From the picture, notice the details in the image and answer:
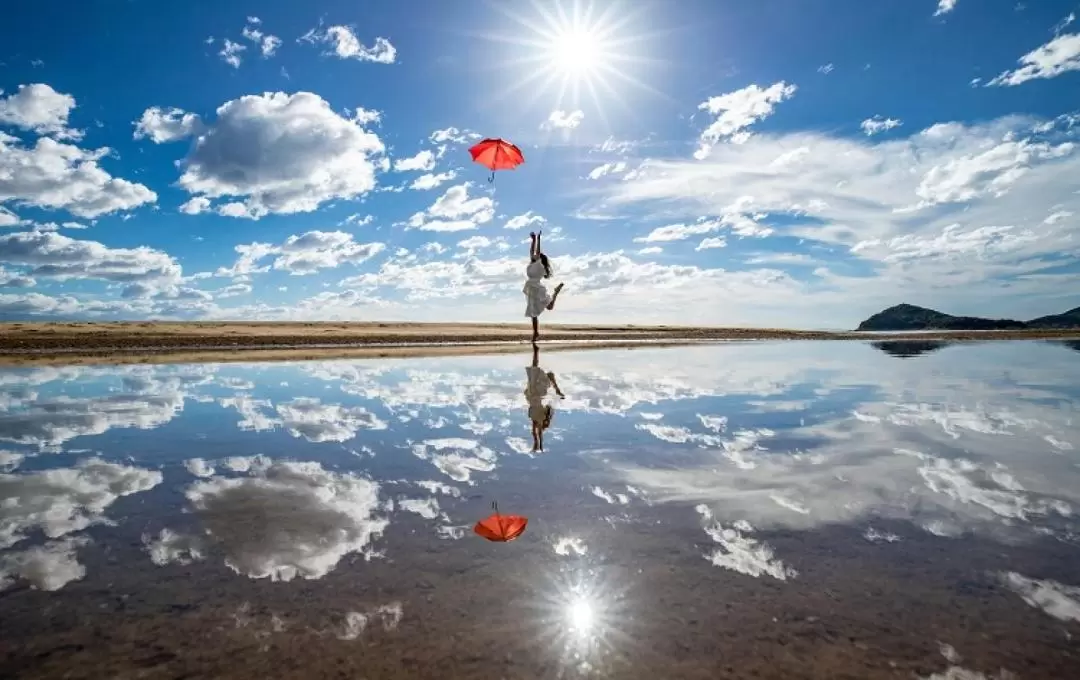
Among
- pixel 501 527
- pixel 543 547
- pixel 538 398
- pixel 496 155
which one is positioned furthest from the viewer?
pixel 496 155

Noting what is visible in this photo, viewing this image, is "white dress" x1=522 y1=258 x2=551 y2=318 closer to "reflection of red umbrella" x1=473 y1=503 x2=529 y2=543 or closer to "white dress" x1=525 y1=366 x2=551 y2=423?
"white dress" x1=525 y1=366 x2=551 y2=423

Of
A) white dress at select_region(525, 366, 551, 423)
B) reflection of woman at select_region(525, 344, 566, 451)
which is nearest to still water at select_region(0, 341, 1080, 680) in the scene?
reflection of woman at select_region(525, 344, 566, 451)

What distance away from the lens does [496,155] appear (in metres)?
21.2

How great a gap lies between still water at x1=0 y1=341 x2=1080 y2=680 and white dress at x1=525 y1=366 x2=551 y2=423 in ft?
2.10

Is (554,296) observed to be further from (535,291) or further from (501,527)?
(501,527)

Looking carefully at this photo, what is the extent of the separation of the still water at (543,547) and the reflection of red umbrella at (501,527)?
0.10 metres

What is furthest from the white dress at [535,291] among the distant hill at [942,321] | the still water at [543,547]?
the distant hill at [942,321]

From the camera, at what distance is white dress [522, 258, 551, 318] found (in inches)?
996

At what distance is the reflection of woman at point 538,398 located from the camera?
819 cm

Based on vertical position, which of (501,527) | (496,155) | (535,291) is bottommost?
(501,527)

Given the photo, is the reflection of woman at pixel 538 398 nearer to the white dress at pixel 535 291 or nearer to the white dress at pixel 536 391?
the white dress at pixel 536 391

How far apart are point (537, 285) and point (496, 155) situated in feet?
21.9

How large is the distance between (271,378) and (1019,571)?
15503mm

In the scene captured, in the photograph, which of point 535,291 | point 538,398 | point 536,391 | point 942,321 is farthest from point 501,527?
point 942,321
